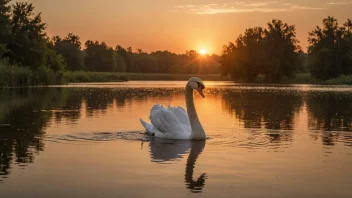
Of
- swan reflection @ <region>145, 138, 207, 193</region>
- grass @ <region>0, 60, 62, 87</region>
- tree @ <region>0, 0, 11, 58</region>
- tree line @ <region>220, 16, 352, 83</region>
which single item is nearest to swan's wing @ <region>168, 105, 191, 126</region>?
swan reflection @ <region>145, 138, 207, 193</region>

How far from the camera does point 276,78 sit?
126 meters

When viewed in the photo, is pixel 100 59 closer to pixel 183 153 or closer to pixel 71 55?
pixel 71 55

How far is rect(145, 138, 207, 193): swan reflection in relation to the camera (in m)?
10.3

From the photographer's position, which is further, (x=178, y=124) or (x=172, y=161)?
(x=178, y=124)

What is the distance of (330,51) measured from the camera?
385 ft

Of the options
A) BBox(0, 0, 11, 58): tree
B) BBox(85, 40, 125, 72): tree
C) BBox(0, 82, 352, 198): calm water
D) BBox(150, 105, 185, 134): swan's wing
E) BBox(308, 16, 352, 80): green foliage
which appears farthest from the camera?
BBox(85, 40, 125, 72): tree

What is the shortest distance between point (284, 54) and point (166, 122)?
113471 millimetres

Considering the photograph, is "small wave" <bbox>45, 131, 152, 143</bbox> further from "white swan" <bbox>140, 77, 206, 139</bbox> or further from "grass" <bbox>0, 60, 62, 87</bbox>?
"grass" <bbox>0, 60, 62, 87</bbox>


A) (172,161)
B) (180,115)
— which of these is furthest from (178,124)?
(172,161)

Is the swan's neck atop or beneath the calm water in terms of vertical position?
atop

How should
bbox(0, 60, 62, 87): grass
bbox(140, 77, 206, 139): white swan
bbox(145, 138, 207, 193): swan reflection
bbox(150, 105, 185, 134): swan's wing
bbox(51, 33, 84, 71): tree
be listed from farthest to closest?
1. bbox(51, 33, 84, 71): tree
2. bbox(0, 60, 62, 87): grass
3. bbox(150, 105, 185, 134): swan's wing
4. bbox(140, 77, 206, 139): white swan
5. bbox(145, 138, 207, 193): swan reflection

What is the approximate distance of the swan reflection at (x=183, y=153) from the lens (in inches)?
405

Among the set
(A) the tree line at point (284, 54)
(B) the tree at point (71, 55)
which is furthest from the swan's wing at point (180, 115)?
(B) the tree at point (71, 55)

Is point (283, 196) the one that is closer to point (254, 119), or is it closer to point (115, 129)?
point (115, 129)
